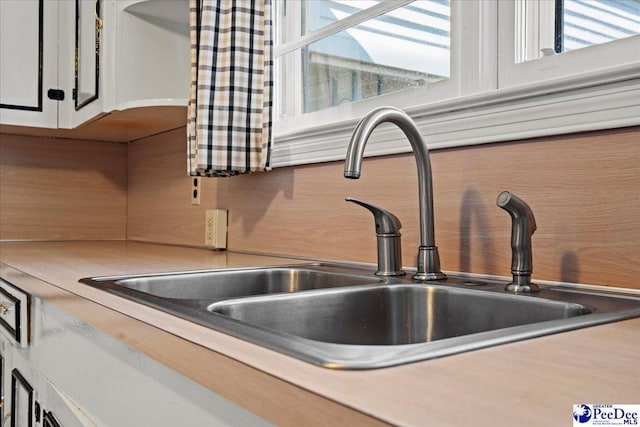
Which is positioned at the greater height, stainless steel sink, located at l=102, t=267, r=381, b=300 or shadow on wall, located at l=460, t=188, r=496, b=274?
shadow on wall, located at l=460, t=188, r=496, b=274

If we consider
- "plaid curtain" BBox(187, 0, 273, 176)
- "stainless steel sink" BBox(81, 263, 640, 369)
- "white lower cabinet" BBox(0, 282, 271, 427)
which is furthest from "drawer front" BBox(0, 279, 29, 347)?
"plaid curtain" BBox(187, 0, 273, 176)

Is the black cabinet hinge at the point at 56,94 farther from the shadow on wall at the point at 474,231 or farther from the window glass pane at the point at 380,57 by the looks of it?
the shadow on wall at the point at 474,231

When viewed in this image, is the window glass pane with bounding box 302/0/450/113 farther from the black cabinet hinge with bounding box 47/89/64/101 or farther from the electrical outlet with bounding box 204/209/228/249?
the black cabinet hinge with bounding box 47/89/64/101

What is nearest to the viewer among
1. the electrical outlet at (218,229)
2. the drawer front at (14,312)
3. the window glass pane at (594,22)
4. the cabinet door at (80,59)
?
the window glass pane at (594,22)

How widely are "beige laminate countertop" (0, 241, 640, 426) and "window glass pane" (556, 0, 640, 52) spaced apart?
1.83ft

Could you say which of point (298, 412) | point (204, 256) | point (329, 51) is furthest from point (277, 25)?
point (298, 412)

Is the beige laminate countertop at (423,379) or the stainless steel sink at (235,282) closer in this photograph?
the beige laminate countertop at (423,379)

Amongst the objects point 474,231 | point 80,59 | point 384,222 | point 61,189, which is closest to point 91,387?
point 384,222

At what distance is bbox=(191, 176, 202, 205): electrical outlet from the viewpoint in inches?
83.0

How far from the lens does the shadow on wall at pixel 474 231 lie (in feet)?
3.60

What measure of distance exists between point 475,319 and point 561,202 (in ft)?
0.76

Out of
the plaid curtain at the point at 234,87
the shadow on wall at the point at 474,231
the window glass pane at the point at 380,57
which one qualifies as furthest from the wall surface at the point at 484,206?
the window glass pane at the point at 380,57

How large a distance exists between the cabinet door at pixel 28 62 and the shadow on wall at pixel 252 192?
0.81 meters

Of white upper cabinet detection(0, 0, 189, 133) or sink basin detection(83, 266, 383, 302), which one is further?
white upper cabinet detection(0, 0, 189, 133)
